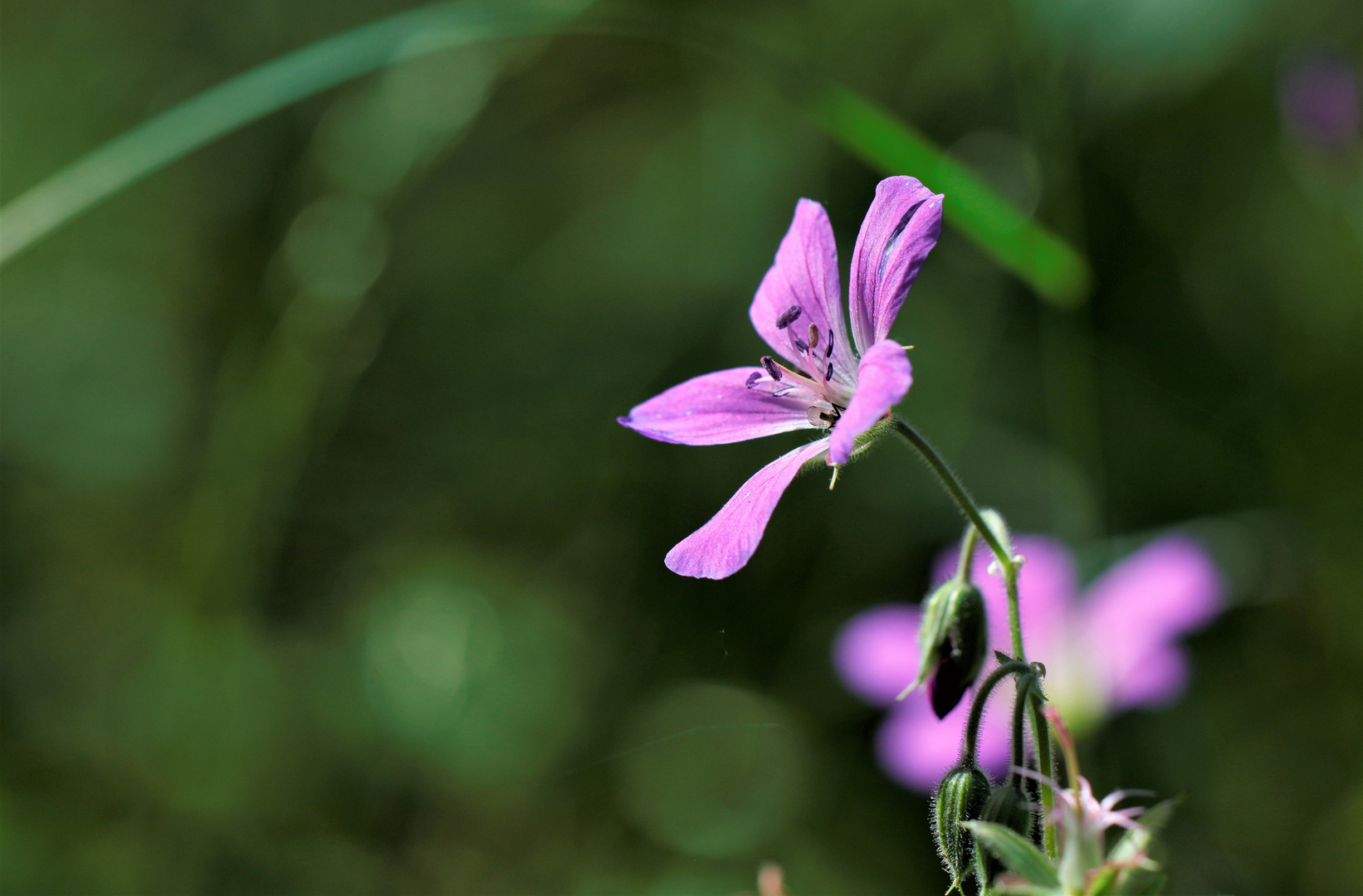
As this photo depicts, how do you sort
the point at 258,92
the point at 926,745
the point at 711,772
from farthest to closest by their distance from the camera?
the point at 711,772, the point at 926,745, the point at 258,92

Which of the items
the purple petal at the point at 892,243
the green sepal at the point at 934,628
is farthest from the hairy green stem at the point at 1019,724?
the purple petal at the point at 892,243

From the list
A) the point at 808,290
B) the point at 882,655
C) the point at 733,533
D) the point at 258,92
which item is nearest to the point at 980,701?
the point at 733,533

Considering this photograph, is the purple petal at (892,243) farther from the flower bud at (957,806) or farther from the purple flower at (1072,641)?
the purple flower at (1072,641)

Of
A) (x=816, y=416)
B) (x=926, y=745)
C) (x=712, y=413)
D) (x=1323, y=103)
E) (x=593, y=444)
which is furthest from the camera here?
(x=593, y=444)

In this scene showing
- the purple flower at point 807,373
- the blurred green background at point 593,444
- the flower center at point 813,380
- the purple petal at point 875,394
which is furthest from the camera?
the blurred green background at point 593,444

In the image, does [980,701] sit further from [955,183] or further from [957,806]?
[955,183]

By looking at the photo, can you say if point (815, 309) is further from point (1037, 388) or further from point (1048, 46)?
point (1037, 388)
